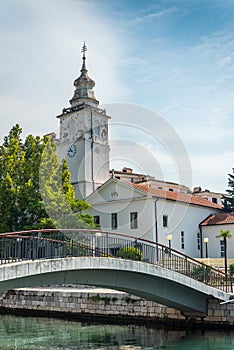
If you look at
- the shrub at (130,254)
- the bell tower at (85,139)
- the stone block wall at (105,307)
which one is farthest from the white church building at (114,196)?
the shrub at (130,254)

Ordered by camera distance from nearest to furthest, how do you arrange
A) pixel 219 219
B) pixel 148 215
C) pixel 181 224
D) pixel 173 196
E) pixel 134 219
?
pixel 148 215, pixel 134 219, pixel 181 224, pixel 173 196, pixel 219 219

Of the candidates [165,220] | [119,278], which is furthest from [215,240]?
[119,278]

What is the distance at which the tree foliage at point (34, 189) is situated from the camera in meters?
30.5

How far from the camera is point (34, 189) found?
31.7 metres

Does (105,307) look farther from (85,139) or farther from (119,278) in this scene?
(85,139)

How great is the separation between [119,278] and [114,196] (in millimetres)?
21935

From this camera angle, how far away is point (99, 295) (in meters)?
22.1

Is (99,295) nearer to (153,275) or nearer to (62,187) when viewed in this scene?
(153,275)

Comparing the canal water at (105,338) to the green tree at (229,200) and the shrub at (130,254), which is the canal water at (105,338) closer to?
the shrub at (130,254)

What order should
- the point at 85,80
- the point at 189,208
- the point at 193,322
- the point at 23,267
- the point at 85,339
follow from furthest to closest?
1. the point at 85,80
2. the point at 189,208
3. the point at 193,322
4. the point at 85,339
5. the point at 23,267

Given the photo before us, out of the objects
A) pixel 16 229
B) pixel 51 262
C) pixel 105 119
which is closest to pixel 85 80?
pixel 105 119

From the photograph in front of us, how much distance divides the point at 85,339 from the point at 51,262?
20.6 feet

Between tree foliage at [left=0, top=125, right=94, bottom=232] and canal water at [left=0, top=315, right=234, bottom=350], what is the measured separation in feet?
31.0

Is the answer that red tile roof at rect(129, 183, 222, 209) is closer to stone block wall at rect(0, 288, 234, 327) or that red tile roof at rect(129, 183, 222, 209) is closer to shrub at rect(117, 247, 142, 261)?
stone block wall at rect(0, 288, 234, 327)
